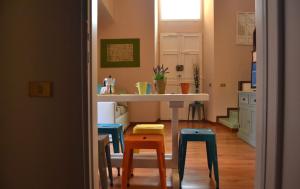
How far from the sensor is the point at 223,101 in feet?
22.5

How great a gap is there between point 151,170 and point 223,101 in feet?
14.3

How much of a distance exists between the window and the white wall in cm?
681

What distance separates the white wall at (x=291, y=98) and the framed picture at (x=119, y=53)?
574 centimetres

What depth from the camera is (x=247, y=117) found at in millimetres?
4523

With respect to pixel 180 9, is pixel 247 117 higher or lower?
lower

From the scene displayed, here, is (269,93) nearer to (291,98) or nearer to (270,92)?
(270,92)

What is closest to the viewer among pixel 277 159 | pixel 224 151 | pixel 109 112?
pixel 277 159

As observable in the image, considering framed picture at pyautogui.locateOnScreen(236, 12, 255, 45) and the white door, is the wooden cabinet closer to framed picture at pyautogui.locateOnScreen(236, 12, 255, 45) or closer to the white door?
framed picture at pyautogui.locateOnScreen(236, 12, 255, 45)

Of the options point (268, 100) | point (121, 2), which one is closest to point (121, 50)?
point (121, 2)

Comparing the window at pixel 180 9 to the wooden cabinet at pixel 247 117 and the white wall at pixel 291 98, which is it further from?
the white wall at pixel 291 98

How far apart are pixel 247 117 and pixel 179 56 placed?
3534 millimetres

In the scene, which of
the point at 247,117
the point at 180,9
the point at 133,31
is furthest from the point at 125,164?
the point at 180,9

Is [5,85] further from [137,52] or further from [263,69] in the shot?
[137,52]

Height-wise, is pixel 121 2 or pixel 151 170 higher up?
pixel 121 2
